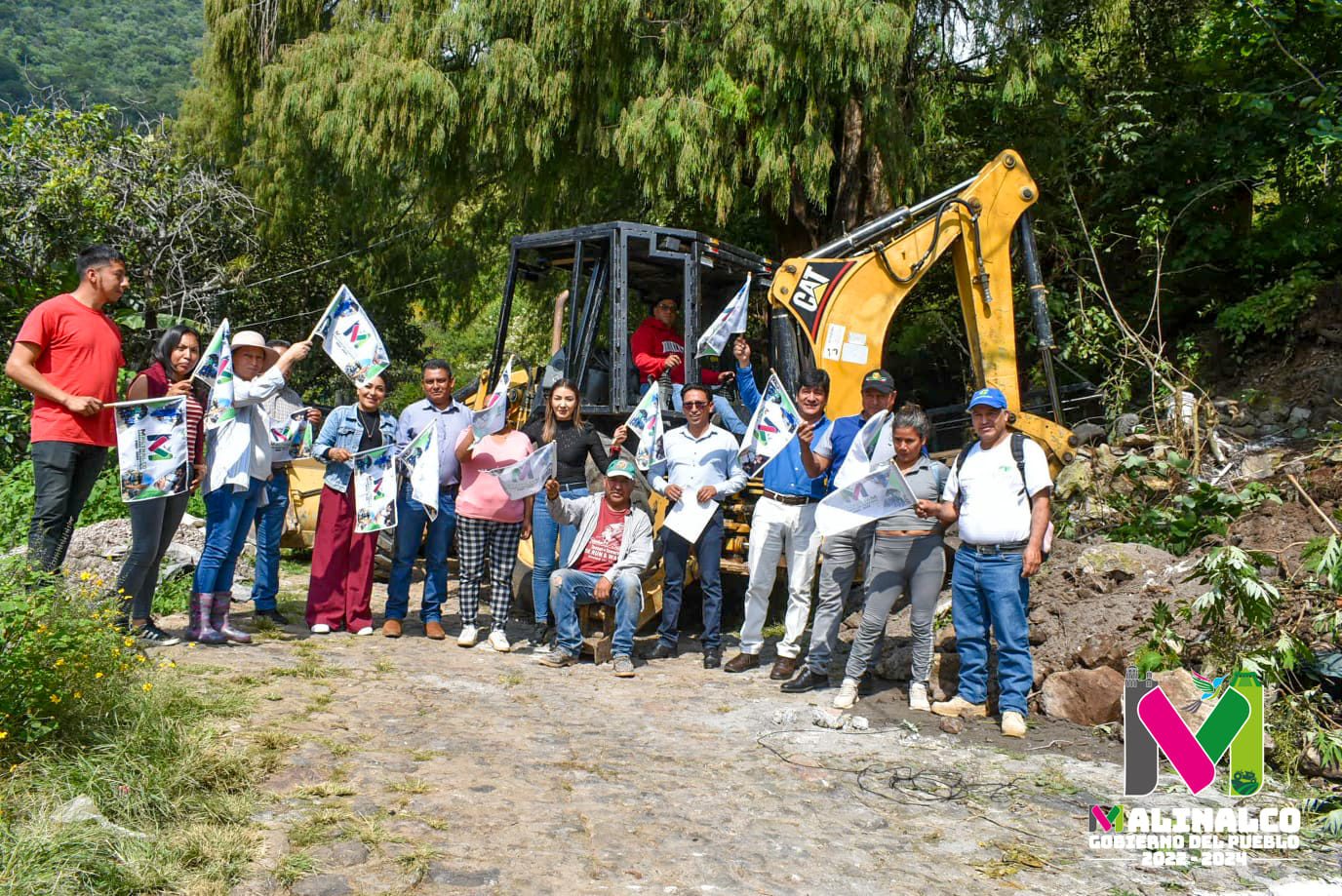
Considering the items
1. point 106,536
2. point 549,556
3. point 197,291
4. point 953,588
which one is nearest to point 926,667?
point 953,588

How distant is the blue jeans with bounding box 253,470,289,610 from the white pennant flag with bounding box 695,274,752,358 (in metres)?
3.18

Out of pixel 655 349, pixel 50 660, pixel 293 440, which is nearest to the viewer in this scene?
pixel 50 660

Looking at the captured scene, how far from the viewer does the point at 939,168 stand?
13219mm

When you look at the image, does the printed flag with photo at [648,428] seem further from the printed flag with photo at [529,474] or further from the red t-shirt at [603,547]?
the printed flag with photo at [529,474]

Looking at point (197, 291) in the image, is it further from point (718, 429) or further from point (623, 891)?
point (623, 891)

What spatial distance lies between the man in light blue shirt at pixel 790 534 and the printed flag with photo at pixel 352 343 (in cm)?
269

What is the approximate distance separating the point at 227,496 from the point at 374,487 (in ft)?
3.05

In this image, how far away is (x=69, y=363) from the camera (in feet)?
17.7

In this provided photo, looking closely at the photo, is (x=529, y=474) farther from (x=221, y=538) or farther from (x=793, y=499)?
(x=221, y=538)

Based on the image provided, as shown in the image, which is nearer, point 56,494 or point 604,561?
point 56,494

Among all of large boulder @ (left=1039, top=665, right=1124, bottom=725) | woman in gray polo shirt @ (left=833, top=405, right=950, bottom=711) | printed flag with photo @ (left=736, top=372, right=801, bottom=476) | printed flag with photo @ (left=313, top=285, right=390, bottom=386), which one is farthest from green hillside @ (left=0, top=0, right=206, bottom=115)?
large boulder @ (left=1039, top=665, right=1124, bottom=725)

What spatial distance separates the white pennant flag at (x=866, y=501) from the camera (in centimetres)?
599

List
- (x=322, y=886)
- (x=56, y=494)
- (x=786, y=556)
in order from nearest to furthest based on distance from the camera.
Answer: (x=322, y=886) < (x=56, y=494) < (x=786, y=556)

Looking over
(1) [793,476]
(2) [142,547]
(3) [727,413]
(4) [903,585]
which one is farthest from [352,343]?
(4) [903,585]
